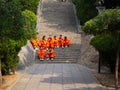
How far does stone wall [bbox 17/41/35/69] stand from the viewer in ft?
76.0

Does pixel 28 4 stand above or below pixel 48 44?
above

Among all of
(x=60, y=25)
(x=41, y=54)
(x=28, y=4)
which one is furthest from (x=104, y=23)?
(x=28, y=4)

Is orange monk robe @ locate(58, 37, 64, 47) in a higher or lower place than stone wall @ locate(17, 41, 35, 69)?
higher

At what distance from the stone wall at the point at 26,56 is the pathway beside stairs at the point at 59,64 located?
409mm

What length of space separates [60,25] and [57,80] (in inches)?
708

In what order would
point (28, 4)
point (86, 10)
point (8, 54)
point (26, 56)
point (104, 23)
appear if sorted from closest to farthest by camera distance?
point (104, 23) → point (8, 54) → point (26, 56) → point (86, 10) → point (28, 4)

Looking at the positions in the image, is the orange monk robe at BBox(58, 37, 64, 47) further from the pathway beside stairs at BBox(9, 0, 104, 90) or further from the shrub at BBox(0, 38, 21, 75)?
the shrub at BBox(0, 38, 21, 75)

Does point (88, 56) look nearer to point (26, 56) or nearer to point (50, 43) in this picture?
point (50, 43)

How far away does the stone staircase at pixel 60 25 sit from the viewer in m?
27.9

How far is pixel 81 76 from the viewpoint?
19328mm

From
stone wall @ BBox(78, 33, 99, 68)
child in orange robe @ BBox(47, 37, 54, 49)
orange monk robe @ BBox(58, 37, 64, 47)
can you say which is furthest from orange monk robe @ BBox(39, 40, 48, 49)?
stone wall @ BBox(78, 33, 99, 68)

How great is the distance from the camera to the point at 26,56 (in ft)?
83.6

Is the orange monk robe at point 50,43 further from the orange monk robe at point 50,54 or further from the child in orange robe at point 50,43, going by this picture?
the orange monk robe at point 50,54

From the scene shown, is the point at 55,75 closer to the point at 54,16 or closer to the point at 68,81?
the point at 68,81
